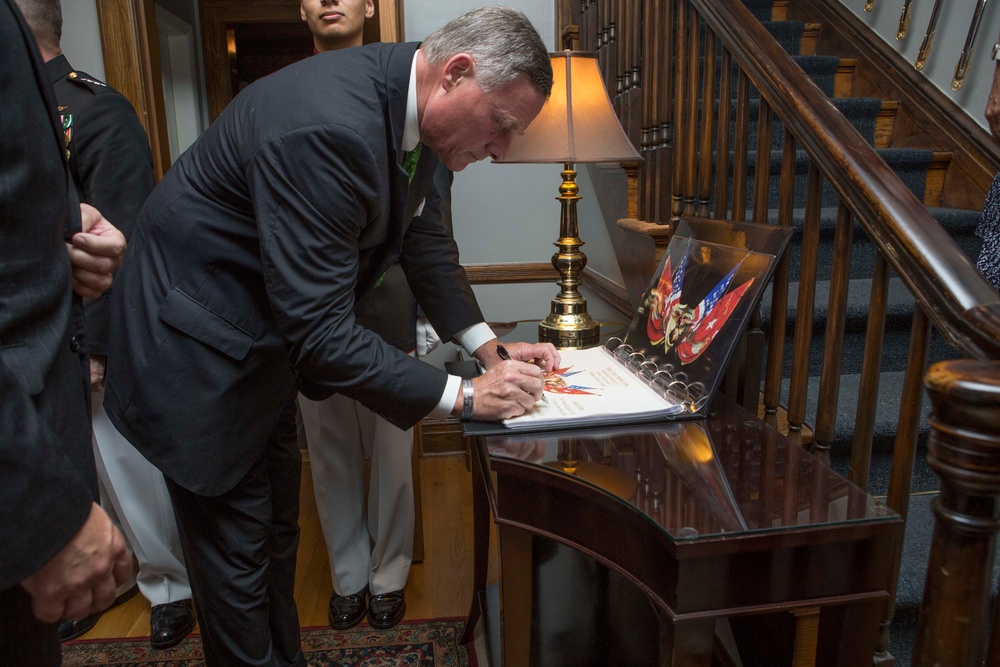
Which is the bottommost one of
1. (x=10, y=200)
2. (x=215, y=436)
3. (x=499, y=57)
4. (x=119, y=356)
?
(x=215, y=436)

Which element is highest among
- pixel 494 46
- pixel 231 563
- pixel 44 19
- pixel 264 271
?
pixel 44 19

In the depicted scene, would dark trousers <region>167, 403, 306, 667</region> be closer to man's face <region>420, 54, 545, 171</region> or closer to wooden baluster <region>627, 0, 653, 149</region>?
man's face <region>420, 54, 545, 171</region>

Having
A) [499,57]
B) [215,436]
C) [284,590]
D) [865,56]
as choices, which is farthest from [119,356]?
[865,56]

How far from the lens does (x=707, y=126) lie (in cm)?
165

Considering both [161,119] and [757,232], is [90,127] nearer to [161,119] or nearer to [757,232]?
[161,119]

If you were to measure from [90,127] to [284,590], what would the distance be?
47.9 inches

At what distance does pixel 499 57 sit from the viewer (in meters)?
1.13

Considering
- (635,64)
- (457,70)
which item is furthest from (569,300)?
(457,70)

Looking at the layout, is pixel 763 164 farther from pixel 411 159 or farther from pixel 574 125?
pixel 411 159

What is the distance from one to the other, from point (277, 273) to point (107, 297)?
105cm

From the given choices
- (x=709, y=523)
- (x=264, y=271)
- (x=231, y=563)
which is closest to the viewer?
(x=709, y=523)

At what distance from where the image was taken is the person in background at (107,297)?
1750mm

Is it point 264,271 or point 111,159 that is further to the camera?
point 111,159

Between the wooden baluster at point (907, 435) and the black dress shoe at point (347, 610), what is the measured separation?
144cm
